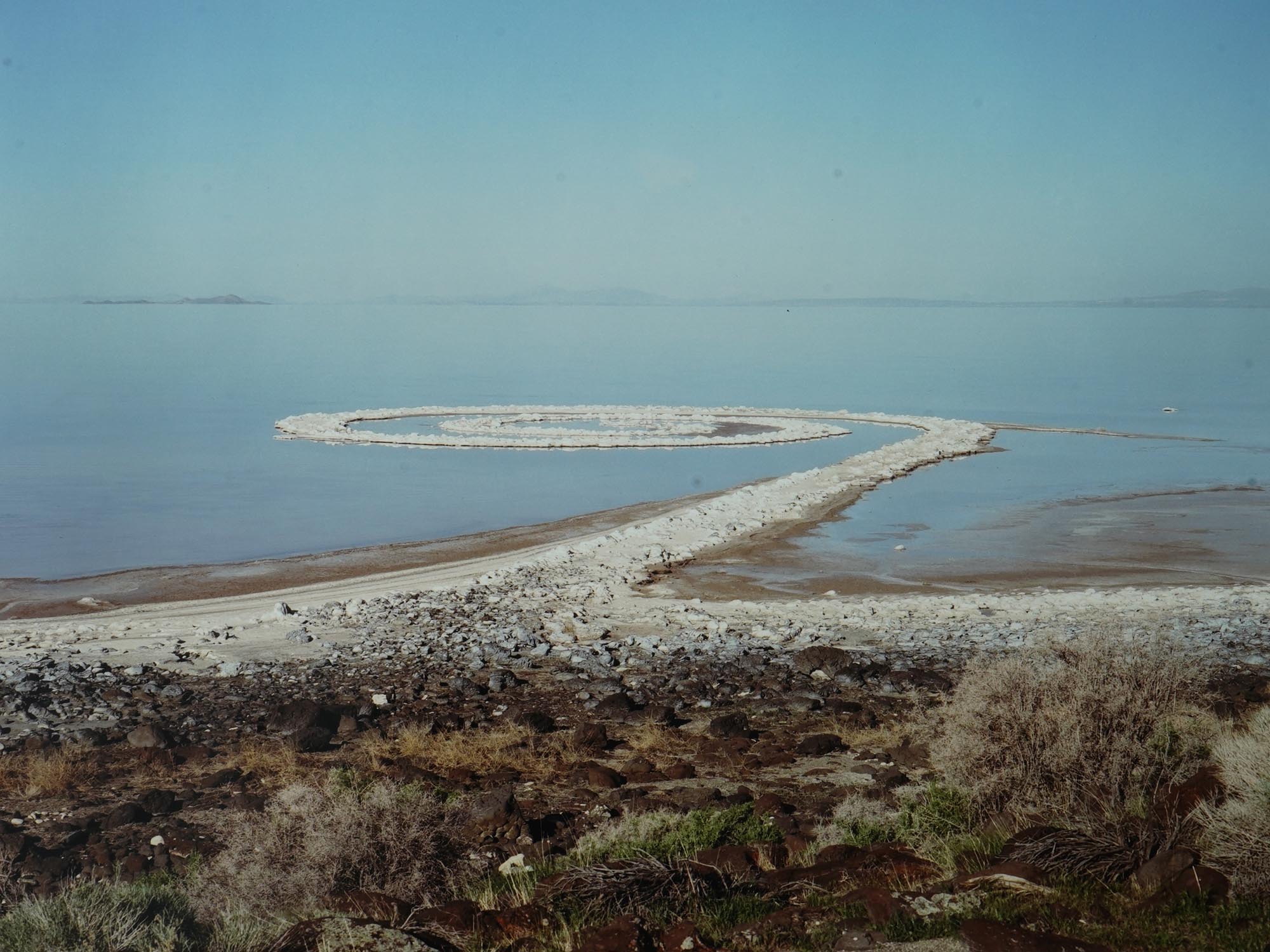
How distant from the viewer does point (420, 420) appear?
53.0 meters

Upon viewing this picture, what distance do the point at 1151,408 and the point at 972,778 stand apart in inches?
2182

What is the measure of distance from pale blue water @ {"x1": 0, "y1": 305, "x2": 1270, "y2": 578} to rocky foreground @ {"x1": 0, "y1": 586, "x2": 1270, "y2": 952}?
10.9 m

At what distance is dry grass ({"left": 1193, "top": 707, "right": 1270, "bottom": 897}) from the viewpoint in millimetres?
6164

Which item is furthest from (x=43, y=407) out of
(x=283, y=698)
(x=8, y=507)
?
(x=283, y=698)

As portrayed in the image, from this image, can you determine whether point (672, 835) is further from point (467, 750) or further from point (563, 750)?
point (467, 750)

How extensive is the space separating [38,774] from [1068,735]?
815cm

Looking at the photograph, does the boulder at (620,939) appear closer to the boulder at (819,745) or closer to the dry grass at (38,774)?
the boulder at (819,745)

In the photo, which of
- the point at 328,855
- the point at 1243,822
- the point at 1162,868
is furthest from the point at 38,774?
the point at 1243,822

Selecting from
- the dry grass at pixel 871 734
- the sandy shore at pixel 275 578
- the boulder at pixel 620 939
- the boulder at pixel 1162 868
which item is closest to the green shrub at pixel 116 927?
the boulder at pixel 620 939

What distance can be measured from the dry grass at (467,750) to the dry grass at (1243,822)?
17.7 ft

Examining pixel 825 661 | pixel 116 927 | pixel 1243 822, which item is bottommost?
pixel 825 661

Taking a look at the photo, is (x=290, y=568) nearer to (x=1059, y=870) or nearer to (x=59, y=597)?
(x=59, y=597)

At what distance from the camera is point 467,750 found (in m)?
10.8

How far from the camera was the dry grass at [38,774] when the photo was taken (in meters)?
9.58
